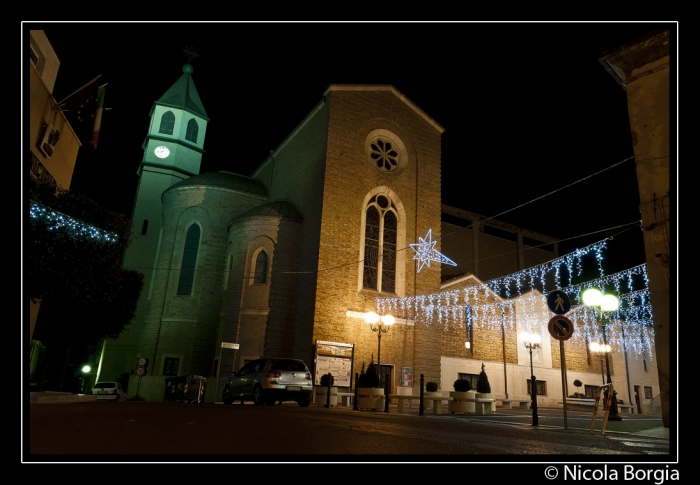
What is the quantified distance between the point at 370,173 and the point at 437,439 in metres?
18.5

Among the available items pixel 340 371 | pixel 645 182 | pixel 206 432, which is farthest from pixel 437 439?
pixel 340 371

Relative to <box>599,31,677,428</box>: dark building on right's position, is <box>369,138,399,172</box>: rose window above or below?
above

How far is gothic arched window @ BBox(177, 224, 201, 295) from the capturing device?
84.8 ft

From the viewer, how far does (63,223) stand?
1088 centimetres

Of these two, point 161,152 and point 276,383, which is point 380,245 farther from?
point 161,152

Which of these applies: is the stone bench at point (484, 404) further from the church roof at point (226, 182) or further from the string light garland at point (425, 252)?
the church roof at point (226, 182)

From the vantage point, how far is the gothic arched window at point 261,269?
22781 millimetres

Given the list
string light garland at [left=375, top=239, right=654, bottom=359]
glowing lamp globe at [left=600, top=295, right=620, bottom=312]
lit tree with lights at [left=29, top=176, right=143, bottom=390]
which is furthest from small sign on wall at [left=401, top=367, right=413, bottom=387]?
lit tree with lights at [left=29, top=176, right=143, bottom=390]

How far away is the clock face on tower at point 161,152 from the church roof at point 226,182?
6566mm

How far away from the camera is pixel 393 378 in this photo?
21875mm

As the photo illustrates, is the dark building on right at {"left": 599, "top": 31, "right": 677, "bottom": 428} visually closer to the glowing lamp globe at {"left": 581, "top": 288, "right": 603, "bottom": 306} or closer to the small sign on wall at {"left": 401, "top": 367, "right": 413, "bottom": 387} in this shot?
the glowing lamp globe at {"left": 581, "top": 288, "right": 603, "bottom": 306}

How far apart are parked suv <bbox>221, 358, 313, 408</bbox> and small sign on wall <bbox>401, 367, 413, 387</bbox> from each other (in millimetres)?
7706

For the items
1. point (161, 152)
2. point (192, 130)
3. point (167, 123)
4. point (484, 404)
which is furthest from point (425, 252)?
point (167, 123)

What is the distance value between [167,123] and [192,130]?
1687mm
